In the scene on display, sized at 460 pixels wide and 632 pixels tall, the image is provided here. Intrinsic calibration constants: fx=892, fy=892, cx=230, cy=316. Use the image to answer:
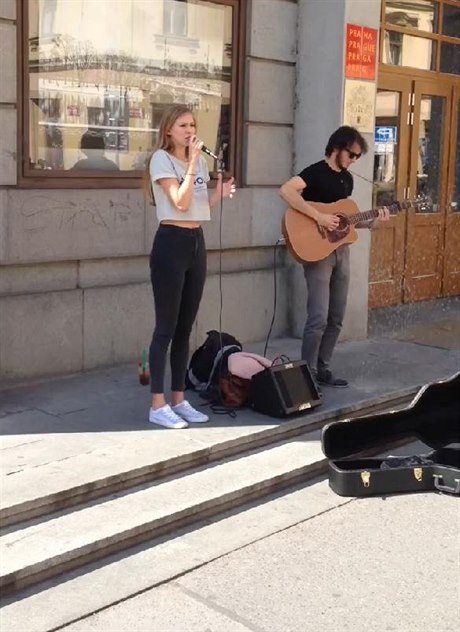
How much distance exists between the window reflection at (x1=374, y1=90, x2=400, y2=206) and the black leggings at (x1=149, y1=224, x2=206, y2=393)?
4542 millimetres

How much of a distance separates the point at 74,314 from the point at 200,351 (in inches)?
39.3

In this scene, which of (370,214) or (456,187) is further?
(456,187)

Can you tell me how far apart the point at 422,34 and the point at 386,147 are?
4.21 ft

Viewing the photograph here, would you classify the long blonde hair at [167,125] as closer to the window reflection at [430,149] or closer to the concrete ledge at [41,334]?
the concrete ledge at [41,334]

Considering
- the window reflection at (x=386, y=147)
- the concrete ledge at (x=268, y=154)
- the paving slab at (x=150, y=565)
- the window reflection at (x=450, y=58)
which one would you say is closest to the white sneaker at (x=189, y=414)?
the paving slab at (x=150, y=565)

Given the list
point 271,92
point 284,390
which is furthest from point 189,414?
point 271,92

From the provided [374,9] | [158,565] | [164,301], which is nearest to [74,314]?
[164,301]

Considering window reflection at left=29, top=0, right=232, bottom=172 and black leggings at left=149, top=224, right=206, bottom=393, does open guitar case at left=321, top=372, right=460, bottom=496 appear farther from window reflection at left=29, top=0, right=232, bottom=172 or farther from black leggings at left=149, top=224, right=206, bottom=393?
window reflection at left=29, top=0, right=232, bottom=172

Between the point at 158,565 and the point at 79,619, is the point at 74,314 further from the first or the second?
the point at 79,619

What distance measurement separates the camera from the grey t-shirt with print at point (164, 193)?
4.97m

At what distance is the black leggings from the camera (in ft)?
16.5

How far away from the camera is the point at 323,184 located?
19.6 ft

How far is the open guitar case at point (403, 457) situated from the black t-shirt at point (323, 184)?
4585mm

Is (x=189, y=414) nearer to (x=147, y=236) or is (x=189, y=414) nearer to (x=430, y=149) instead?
(x=147, y=236)
